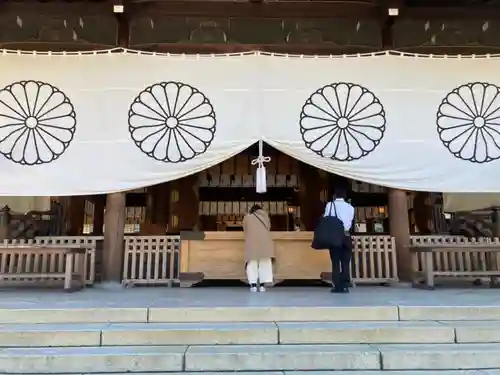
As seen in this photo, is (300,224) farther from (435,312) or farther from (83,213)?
(435,312)

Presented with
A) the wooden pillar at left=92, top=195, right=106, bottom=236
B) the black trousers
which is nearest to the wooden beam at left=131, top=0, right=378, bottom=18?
the black trousers

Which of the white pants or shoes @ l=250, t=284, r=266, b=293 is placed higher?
the white pants

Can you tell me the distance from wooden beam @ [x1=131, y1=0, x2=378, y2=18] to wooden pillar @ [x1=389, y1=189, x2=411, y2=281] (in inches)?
120

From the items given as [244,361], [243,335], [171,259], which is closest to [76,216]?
[171,259]

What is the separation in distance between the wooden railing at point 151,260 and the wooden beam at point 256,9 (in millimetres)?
3752

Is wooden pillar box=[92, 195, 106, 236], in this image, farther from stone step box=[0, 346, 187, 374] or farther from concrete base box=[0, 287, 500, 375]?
stone step box=[0, 346, 187, 374]

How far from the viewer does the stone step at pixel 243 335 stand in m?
3.72

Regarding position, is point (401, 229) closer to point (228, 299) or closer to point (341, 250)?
point (341, 250)

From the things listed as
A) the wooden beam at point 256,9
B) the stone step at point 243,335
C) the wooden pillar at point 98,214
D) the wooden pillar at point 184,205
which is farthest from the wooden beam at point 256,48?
the wooden pillar at point 98,214

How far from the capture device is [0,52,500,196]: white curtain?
6.05m

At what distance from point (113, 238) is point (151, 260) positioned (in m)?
0.79

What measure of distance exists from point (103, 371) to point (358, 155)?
4424mm

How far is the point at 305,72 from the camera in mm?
6441

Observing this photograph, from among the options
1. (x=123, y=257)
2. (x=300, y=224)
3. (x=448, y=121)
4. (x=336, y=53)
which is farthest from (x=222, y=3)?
(x=300, y=224)
